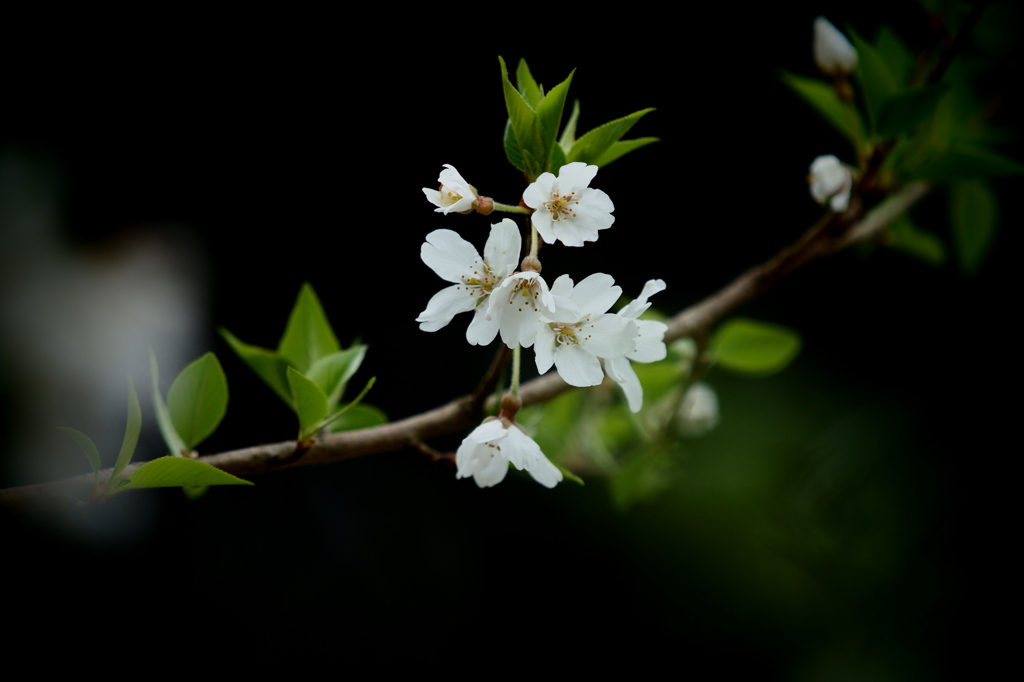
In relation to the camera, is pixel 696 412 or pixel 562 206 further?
pixel 696 412

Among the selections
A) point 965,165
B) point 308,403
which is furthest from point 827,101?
point 308,403

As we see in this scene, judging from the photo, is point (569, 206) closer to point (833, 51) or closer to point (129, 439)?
point (129, 439)

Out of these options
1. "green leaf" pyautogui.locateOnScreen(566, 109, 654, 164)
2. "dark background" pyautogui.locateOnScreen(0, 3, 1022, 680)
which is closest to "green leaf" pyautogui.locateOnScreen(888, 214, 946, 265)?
"dark background" pyautogui.locateOnScreen(0, 3, 1022, 680)

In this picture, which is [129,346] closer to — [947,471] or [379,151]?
[379,151]

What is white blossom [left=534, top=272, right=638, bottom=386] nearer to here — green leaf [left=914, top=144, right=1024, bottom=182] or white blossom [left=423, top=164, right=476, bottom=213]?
white blossom [left=423, top=164, right=476, bottom=213]

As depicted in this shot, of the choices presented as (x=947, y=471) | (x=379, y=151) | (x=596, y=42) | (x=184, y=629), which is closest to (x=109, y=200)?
(x=379, y=151)
